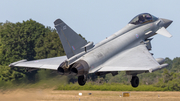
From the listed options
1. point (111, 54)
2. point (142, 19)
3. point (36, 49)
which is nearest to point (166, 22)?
point (142, 19)

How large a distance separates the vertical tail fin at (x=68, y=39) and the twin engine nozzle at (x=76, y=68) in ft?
2.12

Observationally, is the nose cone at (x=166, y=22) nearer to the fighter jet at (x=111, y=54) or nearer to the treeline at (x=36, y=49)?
the fighter jet at (x=111, y=54)

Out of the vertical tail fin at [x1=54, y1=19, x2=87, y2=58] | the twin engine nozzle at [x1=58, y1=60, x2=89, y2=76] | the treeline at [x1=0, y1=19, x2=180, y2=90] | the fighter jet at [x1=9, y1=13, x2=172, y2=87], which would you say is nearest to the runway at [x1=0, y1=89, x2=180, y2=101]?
the treeline at [x1=0, y1=19, x2=180, y2=90]

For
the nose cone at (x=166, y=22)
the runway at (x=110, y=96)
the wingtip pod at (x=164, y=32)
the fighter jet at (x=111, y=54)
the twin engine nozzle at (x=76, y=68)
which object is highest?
the nose cone at (x=166, y=22)

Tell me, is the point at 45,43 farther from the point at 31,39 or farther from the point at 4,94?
the point at 4,94

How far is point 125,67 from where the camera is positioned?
1761cm

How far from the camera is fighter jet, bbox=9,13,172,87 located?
17.3m

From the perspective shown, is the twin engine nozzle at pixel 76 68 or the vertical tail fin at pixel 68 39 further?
the twin engine nozzle at pixel 76 68

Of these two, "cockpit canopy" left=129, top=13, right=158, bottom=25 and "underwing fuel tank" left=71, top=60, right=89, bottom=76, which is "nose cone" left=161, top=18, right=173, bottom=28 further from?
"underwing fuel tank" left=71, top=60, right=89, bottom=76

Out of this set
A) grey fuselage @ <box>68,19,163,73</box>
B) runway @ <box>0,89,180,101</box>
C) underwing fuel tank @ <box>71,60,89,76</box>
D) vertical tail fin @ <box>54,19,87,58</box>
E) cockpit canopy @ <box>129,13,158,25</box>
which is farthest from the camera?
runway @ <box>0,89,180,101</box>

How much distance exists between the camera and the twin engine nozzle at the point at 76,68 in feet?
56.6

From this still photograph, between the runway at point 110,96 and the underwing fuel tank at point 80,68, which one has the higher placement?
the underwing fuel tank at point 80,68

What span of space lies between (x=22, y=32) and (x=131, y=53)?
4289 cm

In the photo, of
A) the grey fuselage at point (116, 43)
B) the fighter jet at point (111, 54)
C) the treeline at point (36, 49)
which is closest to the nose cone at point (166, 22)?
the grey fuselage at point (116, 43)
